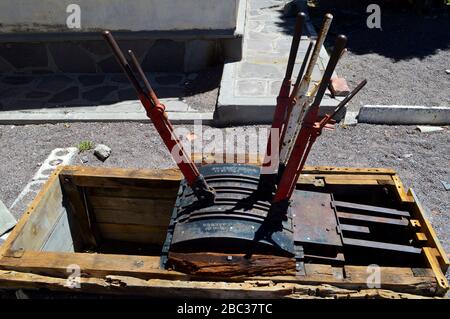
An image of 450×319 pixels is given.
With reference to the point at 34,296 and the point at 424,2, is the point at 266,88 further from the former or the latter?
the point at 424,2

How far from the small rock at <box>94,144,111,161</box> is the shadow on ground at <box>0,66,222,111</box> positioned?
1.30 meters

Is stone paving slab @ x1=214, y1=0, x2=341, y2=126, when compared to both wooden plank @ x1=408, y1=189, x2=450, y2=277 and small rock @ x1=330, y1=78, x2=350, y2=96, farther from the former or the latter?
wooden plank @ x1=408, y1=189, x2=450, y2=277

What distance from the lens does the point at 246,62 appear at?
6734 mm

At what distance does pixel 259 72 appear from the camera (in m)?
6.40

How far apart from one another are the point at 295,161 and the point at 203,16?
16.2ft

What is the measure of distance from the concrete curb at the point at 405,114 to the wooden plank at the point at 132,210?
357cm

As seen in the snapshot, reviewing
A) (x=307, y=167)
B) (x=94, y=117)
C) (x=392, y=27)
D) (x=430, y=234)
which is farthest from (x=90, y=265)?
(x=392, y=27)

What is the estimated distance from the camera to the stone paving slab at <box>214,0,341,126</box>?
557 centimetres

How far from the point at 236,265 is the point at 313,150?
328cm

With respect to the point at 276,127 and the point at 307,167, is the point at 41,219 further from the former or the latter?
the point at 307,167

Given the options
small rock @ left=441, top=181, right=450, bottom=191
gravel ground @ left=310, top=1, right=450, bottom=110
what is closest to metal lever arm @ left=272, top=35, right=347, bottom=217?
small rock @ left=441, top=181, right=450, bottom=191

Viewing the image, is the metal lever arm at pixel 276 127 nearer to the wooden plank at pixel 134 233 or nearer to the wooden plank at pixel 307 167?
the wooden plank at pixel 307 167

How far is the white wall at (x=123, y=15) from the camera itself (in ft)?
20.9

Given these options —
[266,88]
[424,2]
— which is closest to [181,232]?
[266,88]
